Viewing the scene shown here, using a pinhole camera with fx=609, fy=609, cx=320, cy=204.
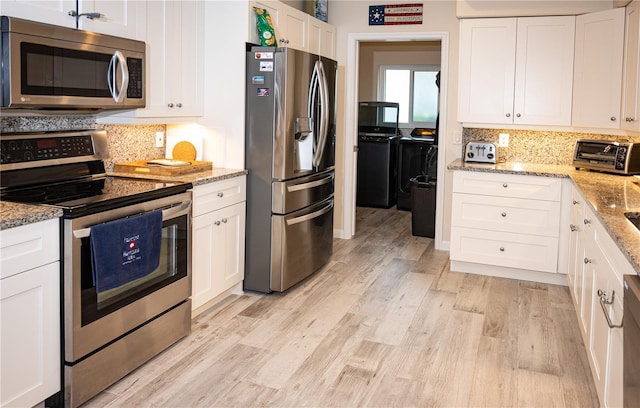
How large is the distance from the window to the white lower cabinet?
5121 millimetres

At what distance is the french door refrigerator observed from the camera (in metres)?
Result: 3.90

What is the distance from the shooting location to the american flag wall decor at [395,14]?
215 inches

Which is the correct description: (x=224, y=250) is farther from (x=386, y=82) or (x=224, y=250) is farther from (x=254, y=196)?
(x=386, y=82)

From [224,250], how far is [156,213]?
978 millimetres

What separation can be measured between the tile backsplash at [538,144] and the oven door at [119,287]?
2972 mm

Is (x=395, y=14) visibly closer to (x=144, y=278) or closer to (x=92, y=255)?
(x=144, y=278)

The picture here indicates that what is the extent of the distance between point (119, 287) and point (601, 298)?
79.8 inches

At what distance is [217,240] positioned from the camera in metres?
3.71

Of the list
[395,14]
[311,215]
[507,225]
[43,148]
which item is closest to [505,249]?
[507,225]

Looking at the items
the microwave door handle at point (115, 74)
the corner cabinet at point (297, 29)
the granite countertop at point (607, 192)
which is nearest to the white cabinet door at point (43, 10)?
the microwave door handle at point (115, 74)

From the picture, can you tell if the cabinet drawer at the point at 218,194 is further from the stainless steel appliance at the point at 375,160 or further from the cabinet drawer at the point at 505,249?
the stainless steel appliance at the point at 375,160

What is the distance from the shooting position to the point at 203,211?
352 cm

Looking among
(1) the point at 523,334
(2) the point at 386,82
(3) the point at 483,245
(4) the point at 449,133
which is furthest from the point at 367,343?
(2) the point at 386,82

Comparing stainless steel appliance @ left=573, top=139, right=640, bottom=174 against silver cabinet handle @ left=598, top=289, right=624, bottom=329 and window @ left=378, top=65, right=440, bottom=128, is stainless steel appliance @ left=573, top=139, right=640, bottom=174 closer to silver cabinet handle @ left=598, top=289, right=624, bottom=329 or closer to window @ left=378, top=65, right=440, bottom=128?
silver cabinet handle @ left=598, top=289, right=624, bottom=329
